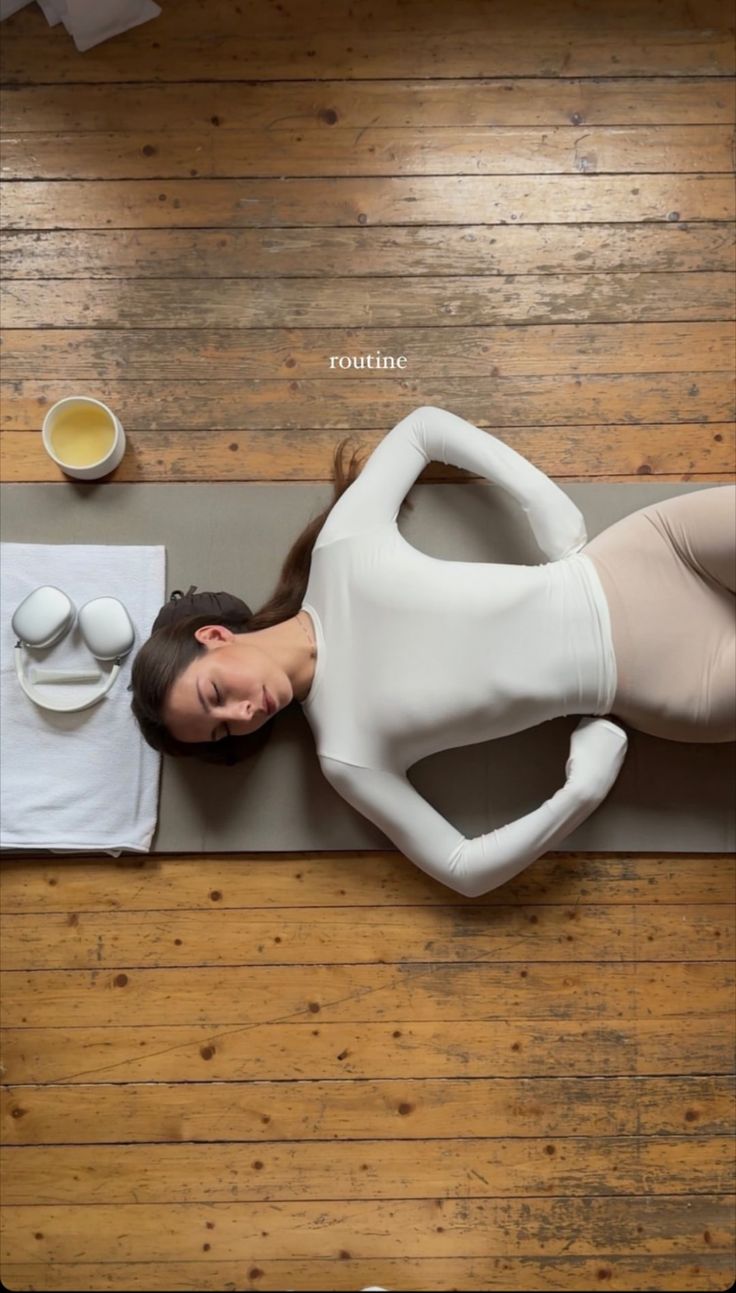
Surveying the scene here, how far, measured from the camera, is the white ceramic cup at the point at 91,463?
1895mm

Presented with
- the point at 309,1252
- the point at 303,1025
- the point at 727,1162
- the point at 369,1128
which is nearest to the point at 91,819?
the point at 303,1025

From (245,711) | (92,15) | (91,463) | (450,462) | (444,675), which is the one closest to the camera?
(245,711)

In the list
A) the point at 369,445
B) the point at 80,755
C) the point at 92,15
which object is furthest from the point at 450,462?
the point at 92,15

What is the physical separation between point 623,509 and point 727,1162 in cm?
136

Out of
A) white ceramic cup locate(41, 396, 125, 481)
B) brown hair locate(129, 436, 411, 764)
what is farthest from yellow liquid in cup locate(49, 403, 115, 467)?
brown hair locate(129, 436, 411, 764)

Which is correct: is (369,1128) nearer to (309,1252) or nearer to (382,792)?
(309,1252)

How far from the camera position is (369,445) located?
2.02 m

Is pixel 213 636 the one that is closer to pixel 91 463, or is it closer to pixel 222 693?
pixel 222 693

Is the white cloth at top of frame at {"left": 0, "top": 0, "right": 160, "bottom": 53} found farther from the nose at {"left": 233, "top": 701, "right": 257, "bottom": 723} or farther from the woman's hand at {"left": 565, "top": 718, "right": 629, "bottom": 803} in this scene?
the woman's hand at {"left": 565, "top": 718, "right": 629, "bottom": 803}

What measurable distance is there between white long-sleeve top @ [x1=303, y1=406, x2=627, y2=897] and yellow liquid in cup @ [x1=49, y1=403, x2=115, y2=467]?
582 mm

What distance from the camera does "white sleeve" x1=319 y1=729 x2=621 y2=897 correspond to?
5.41 feet

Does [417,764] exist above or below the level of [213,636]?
below

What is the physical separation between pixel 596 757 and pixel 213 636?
730mm

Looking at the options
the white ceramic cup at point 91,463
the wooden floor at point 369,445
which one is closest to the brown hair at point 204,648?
the wooden floor at point 369,445
